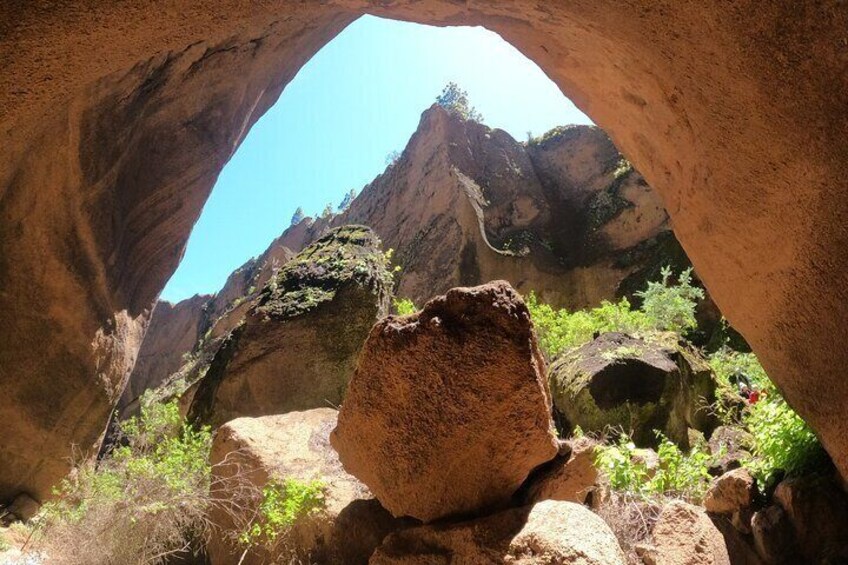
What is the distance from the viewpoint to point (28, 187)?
16.6 feet

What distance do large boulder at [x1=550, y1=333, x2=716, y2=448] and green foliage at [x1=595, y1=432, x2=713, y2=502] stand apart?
66.5 inches

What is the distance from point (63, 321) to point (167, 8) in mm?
4713

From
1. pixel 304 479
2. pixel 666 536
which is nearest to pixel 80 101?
pixel 304 479

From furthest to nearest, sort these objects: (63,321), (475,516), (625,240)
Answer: (625,240)
(63,321)
(475,516)

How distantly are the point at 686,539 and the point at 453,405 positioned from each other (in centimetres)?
185

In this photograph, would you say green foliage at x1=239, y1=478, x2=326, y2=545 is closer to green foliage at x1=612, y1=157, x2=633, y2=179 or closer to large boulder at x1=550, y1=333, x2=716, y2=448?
large boulder at x1=550, y1=333, x2=716, y2=448

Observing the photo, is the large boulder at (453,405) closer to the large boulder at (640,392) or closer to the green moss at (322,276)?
the large boulder at (640,392)

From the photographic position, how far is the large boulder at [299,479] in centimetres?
450

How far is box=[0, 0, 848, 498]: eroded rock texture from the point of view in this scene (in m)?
2.51

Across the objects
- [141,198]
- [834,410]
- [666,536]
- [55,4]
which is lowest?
[666,536]

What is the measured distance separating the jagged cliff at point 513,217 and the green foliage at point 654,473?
11021 millimetres

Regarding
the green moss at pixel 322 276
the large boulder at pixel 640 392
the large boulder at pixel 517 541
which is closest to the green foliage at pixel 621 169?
the green moss at pixel 322 276

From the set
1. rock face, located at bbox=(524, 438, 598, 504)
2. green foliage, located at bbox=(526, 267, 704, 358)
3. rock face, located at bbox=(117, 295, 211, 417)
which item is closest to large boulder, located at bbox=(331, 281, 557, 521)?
rock face, located at bbox=(524, 438, 598, 504)

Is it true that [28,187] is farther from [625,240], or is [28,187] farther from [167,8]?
[625,240]
